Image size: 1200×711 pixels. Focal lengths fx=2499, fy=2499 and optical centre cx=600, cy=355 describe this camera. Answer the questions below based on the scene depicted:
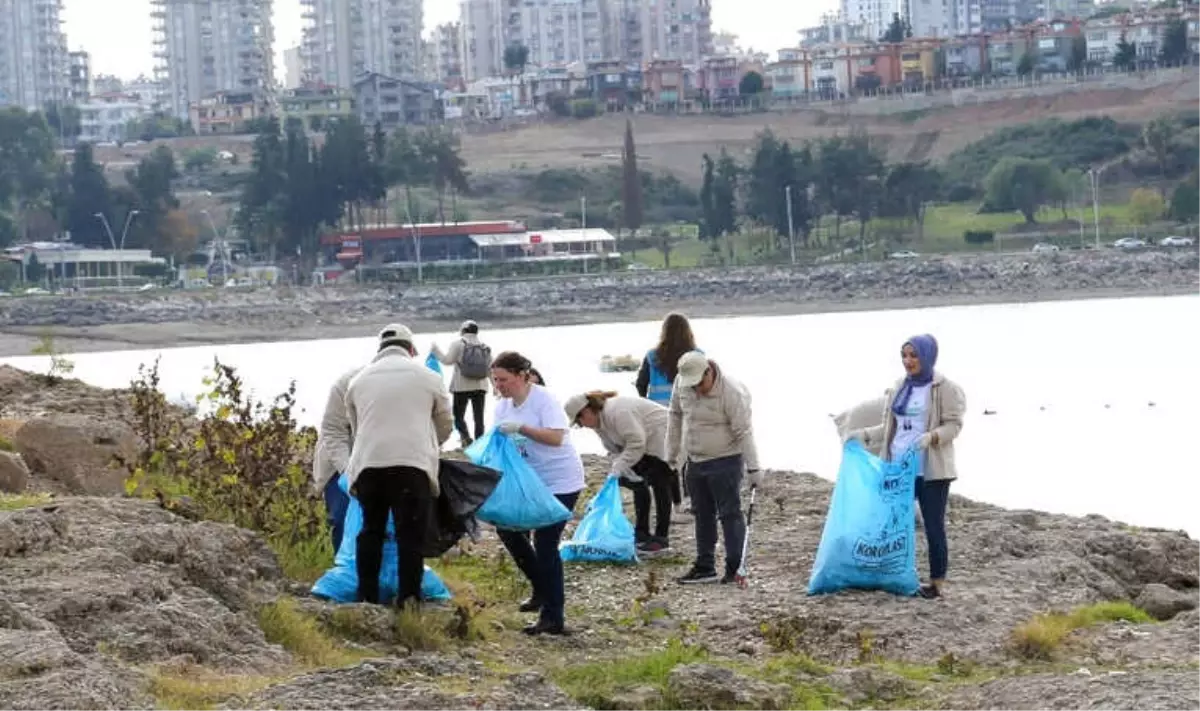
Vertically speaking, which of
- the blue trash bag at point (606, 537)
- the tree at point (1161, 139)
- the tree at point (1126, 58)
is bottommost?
the blue trash bag at point (606, 537)

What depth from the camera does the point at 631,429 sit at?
1074cm

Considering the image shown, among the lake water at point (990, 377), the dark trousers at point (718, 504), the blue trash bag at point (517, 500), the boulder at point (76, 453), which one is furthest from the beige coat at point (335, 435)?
the lake water at point (990, 377)

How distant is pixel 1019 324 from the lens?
6494cm

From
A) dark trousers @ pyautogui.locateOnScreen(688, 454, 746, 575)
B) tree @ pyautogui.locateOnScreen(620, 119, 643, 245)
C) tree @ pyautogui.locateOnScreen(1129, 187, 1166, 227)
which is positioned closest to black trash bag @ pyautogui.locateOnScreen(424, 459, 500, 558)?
dark trousers @ pyautogui.locateOnScreen(688, 454, 746, 575)

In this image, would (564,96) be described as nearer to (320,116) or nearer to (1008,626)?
(320,116)

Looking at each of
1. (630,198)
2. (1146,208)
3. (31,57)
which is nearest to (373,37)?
(31,57)

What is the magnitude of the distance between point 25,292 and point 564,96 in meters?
63.6

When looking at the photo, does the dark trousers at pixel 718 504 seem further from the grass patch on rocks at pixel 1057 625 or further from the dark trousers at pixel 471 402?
the dark trousers at pixel 471 402

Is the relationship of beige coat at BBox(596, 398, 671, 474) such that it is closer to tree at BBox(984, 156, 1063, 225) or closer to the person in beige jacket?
the person in beige jacket

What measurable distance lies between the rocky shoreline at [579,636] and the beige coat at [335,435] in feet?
1.53

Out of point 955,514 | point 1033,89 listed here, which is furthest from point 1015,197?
point 955,514

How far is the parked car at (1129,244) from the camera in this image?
87.0 m

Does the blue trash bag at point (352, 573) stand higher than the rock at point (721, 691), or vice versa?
the blue trash bag at point (352, 573)

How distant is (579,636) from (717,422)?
4.51 ft
